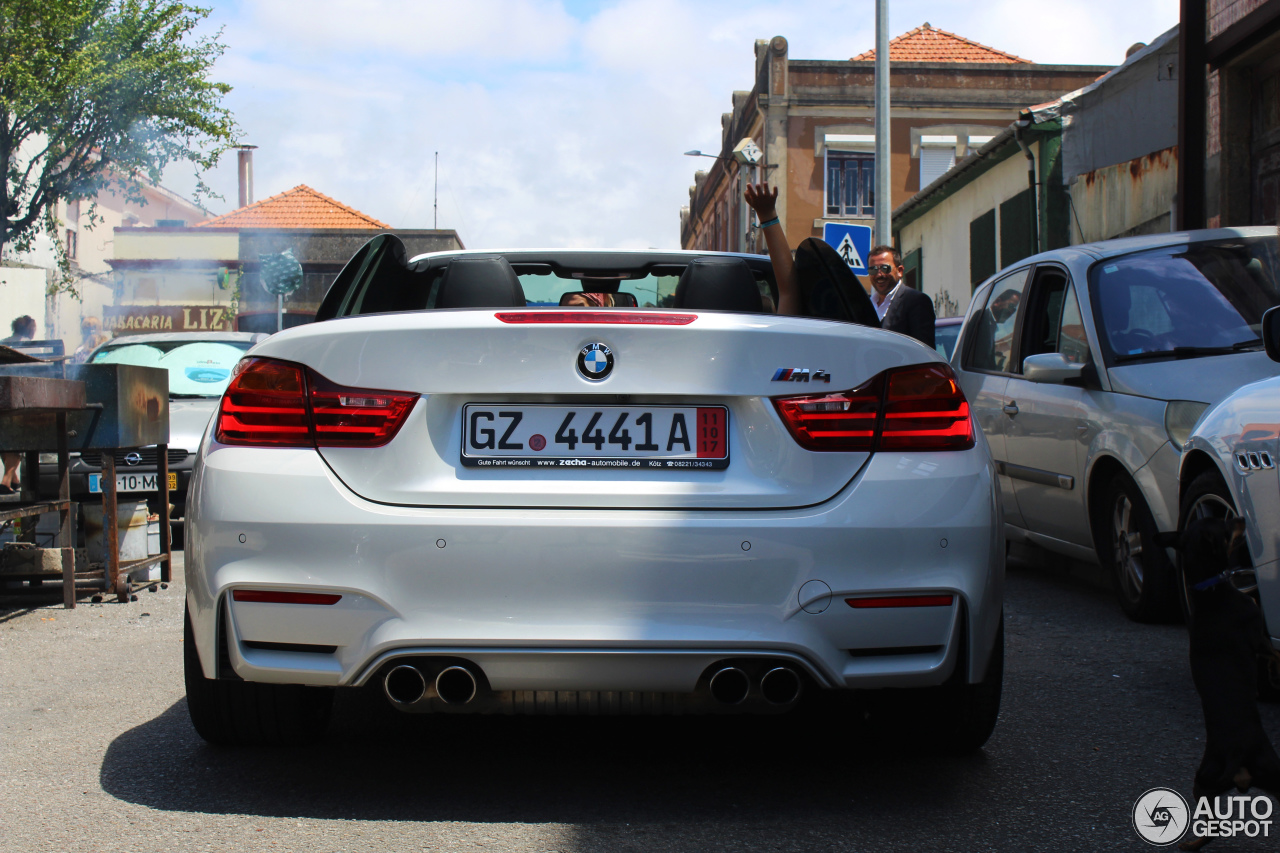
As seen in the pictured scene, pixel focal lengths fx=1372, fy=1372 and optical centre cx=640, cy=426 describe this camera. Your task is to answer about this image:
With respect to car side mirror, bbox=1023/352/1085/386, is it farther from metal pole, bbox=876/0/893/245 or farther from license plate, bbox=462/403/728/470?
metal pole, bbox=876/0/893/245

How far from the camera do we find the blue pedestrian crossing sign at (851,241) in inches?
629

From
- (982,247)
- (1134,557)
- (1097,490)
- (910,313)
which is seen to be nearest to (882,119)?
(910,313)

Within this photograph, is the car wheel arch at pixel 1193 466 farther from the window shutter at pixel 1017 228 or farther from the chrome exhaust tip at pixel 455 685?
the window shutter at pixel 1017 228

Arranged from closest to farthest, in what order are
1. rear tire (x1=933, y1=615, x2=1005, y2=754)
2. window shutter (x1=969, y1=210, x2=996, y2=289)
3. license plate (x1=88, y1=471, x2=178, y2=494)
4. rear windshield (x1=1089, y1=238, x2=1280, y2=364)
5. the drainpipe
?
rear tire (x1=933, y1=615, x2=1005, y2=754)
rear windshield (x1=1089, y1=238, x2=1280, y2=364)
license plate (x1=88, y1=471, x2=178, y2=494)
the drainpipe
window shutter (x1=969, y1=210, x2=996, y2=289)

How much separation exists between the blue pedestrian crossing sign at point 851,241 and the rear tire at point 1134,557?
996 centimetres

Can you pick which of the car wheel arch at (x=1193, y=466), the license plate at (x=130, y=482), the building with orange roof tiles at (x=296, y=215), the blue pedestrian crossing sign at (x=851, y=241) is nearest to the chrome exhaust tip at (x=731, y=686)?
the car wheel arch at (x=1193, y=466)

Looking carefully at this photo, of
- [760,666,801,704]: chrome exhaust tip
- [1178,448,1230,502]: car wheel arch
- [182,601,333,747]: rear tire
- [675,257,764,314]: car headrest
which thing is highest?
[675,257,764,314]: car headrest

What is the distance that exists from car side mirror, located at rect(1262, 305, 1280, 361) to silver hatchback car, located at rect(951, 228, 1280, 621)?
1.46m

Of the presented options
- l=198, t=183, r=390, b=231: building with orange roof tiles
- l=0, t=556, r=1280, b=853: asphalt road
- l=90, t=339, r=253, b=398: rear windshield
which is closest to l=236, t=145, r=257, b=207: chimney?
l=198, t=183, r=390, b=231: building with orange roof tiles

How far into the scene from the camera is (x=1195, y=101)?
13.4 meters

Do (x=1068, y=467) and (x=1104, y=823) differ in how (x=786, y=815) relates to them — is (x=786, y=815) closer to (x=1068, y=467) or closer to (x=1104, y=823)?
(x=1104, y=823)

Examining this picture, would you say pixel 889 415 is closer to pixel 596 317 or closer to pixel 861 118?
pixel 596 317

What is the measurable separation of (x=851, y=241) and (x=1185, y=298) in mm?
10097

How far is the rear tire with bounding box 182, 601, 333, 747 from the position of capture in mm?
3605
